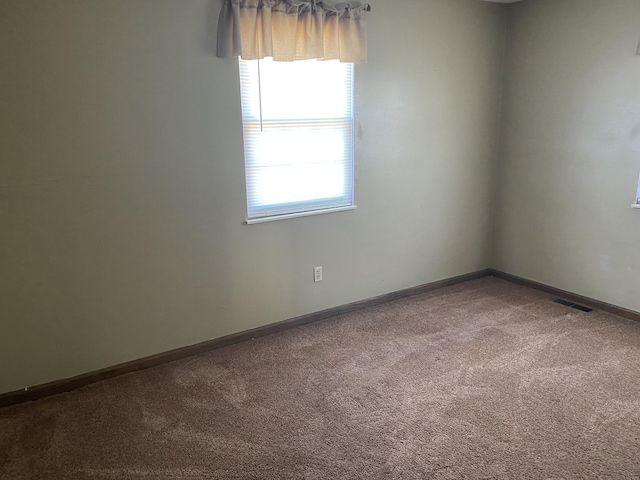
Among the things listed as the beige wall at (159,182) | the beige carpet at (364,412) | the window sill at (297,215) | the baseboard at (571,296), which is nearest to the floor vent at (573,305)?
the baseboard at (571,296)

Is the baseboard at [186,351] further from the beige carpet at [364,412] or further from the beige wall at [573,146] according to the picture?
the beige wall at [573,146]

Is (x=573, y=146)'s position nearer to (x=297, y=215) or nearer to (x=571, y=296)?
(x=571, y=296)

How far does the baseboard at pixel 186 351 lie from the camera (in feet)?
8.32

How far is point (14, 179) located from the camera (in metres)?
2.32

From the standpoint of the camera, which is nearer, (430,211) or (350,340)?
(350,340)

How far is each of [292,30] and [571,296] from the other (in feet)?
10.0

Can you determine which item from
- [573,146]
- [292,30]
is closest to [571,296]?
[573,146]

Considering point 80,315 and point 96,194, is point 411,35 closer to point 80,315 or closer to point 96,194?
point 96,194

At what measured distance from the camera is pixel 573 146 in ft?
11.9

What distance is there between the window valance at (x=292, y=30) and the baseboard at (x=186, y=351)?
72.1 inches

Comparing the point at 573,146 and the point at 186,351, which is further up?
the point at 573,146

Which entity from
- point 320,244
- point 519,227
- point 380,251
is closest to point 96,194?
point 320,244

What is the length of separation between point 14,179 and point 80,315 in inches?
32.3

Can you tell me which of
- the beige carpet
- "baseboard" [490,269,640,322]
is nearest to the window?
the beige carpet
